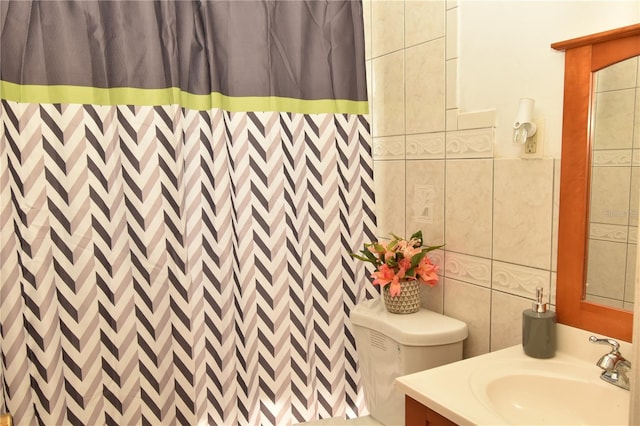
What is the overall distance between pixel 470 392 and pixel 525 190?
2.16 feet

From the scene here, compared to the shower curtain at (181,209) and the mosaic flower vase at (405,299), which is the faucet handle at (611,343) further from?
the shower curtain at (181,209)

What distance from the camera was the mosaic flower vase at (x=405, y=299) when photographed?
192 centimetres

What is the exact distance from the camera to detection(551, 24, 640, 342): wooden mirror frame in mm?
1382

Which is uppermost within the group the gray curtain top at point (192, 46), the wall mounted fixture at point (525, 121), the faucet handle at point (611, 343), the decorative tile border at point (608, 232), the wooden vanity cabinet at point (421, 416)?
the gray curtain top at point (192, 46)

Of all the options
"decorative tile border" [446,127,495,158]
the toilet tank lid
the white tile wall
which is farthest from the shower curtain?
"decorative tile border" [446,127,495,158]

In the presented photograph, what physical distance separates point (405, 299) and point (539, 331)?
0.54 m

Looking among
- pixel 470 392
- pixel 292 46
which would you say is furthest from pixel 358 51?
pixel 470 392

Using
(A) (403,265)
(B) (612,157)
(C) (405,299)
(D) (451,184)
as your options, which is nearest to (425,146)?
(D) (451,184)

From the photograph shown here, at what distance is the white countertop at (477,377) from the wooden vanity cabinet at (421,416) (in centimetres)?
3

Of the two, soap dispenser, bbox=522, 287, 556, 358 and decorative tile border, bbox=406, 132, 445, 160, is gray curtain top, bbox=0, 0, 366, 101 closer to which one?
decorative tile border, bbox=406, 132, 445, 160

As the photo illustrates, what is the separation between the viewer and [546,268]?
1566 millimetres

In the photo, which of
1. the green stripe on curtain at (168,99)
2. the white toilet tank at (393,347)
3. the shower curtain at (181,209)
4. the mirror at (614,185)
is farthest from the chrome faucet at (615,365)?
the green stripe on curtain at (168,99)

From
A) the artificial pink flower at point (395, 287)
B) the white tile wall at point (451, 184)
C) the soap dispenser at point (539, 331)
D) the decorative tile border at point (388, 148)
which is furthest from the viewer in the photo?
the decorative tile border at point (388, 148)

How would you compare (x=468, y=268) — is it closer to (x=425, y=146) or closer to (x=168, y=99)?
(x=425, y=146)
